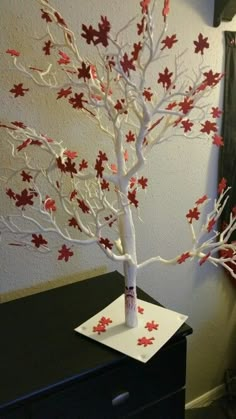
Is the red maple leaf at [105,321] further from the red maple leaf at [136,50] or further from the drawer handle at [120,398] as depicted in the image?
the red maple leaf at [136,50]

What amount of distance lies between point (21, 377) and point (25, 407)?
0.06 metres

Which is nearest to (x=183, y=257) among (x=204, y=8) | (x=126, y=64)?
(x=126, y=64)

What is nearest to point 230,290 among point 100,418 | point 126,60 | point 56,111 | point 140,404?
point 140,404

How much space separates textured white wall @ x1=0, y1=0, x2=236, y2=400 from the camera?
3.36 ft

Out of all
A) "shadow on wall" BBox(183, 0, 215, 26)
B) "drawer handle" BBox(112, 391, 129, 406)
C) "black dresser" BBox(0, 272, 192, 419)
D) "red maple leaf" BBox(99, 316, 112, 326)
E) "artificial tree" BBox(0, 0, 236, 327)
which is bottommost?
"drawer handle" BBox(112, 391, 129, 406)

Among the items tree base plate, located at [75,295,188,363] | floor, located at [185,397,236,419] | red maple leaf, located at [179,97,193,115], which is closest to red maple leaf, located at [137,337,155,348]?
tree base plate, located at [75,295,188,363]

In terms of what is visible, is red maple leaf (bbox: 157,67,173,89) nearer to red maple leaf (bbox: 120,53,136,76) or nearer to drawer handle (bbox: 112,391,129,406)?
red maple leaf (bbox: 120,53,136,76)

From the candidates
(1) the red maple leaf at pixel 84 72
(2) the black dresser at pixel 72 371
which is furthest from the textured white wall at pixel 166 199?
(1) the red maple leaf at pixel 84 72

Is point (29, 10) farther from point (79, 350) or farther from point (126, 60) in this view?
point (79, 350)

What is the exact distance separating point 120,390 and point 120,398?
23 millimetres

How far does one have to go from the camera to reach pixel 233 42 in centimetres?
131

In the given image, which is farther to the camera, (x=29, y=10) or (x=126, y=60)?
(x=29, y=10)

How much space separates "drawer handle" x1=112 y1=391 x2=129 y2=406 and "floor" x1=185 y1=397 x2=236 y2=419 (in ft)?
2.87

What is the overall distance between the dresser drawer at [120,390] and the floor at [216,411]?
0.76m
